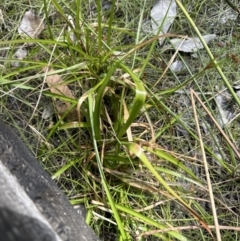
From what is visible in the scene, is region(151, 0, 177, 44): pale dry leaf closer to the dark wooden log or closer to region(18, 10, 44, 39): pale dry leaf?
region(18, 10, 44, 39): pale dry leaf

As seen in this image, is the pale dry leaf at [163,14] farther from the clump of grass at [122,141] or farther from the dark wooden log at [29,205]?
the dark wooden log at [29,205]

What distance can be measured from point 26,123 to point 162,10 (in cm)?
53

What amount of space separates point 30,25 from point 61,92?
276mm

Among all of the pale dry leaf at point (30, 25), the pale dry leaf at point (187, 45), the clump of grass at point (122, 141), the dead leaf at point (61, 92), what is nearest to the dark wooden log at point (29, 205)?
the clump of grass at point (122, 141)

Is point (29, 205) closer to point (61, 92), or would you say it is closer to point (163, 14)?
point (61, 92)

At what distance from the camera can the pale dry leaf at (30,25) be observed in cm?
138

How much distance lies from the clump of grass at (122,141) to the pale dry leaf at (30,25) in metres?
0.07

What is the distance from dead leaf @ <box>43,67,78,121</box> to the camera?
125cm

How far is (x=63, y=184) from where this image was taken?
4.08ft

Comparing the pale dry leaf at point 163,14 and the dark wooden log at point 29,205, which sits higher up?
the pale dry leaf at point 163,14

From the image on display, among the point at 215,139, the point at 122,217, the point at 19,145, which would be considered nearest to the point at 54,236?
the point at 19,145

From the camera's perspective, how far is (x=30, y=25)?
1.41 meters

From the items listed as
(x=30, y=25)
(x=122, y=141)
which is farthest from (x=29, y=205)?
(x=30, y=25)

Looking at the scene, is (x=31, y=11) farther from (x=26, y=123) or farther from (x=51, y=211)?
(x=51, y=211)
